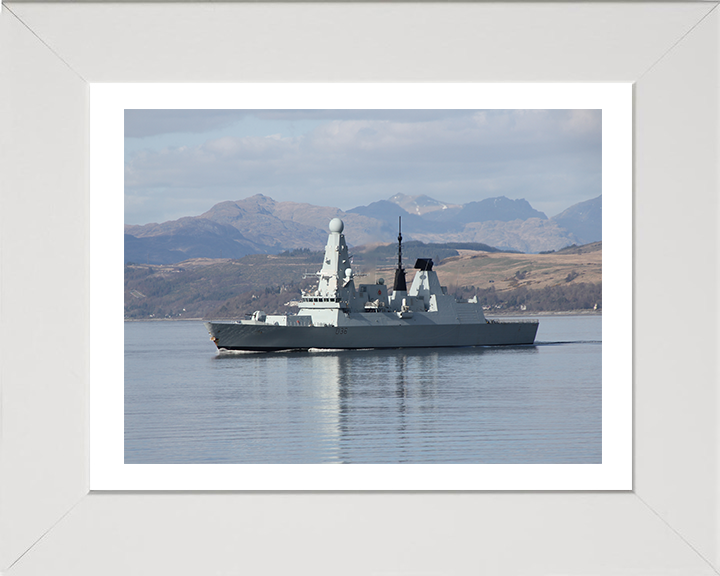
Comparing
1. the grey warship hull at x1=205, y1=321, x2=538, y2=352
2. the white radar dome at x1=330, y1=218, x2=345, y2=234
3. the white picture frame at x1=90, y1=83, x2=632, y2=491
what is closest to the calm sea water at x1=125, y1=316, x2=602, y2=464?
the grey warship hull at x1=205, y1=321, x2=538, y2=352

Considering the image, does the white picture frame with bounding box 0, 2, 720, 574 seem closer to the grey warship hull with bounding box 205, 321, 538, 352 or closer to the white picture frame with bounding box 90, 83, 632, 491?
the white picture frame with bounding box 90, 83, 632, 491

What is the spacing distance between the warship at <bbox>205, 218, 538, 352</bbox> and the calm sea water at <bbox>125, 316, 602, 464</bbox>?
39cm

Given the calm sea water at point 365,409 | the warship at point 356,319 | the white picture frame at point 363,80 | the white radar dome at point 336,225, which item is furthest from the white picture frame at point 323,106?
the white radar dome at point 336,225

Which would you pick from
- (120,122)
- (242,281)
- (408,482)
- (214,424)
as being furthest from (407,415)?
(242,281)

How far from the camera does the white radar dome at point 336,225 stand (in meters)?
18.4

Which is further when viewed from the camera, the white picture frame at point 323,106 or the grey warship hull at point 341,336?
the grey warship hull at point 341,336

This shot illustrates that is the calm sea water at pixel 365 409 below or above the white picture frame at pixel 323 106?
below

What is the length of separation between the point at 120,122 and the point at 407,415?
20.7ft

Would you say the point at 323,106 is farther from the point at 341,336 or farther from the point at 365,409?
the point at 341,336

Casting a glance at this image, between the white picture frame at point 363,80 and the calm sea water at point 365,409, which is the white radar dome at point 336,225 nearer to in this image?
the calm sea water at point 365,409

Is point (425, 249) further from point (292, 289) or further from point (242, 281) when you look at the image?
point (242, 281)
